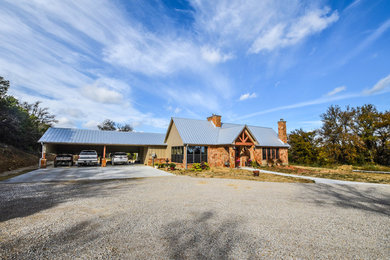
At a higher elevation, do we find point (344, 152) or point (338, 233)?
point (344, 152)

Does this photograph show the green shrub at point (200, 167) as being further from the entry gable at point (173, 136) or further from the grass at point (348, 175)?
the grass at point (348, 175)

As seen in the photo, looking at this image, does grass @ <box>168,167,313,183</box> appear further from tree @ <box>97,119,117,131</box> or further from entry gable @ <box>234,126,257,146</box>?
tree @ <box>97,119,117,131</box>

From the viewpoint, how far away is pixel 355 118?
28.5 metres

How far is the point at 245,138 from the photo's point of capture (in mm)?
22500

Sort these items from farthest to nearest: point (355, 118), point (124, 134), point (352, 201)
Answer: point (355, 118)
point (124, 134)
point (352, 201)

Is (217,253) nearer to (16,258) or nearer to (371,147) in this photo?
(16,258)

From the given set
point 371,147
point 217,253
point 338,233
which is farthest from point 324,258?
point 371,147

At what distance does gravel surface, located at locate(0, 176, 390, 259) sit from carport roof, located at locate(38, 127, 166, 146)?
14328mm

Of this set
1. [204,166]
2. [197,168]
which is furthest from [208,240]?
[204,166]

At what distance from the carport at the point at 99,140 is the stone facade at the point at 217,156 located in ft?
25.1

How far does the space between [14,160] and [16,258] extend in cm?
2353

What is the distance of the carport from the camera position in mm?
21220

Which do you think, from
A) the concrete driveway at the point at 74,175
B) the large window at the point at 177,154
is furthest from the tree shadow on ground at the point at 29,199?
the large window at the point at 177,154

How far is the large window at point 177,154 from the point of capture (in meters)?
22.1
